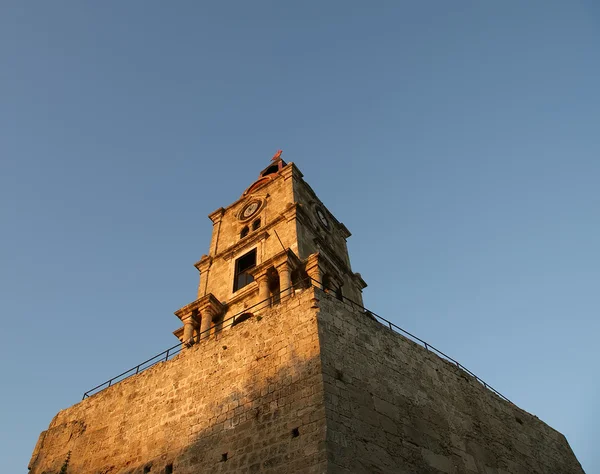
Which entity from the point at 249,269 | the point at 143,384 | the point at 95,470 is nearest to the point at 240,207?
the point at 249,269

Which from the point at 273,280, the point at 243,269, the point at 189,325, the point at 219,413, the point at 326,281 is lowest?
the point at 219,413

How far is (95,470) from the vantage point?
51.0 ft

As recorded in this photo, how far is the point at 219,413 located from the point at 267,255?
1311cm

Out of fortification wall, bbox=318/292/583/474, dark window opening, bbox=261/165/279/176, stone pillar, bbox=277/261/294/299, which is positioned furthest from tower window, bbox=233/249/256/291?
dark window opening, bbox=261/165/279/176

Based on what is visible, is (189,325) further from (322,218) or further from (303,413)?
(303,413)

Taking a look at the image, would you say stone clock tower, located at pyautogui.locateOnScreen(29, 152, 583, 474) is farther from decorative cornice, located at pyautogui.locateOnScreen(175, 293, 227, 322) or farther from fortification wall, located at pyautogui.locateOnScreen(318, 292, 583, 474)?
decorative cornice, located at pyautogui.locateOnScreen(175, 293, 227, 322)

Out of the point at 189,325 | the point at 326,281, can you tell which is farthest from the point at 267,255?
the point at 189,325

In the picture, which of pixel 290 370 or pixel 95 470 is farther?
pixel 95 470

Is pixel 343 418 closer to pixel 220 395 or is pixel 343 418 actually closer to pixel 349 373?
pixel 349 373

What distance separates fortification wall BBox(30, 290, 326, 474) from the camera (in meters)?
12.0

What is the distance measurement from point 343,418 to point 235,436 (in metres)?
2.92

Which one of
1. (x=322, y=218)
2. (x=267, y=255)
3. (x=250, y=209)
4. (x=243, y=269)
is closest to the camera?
(x=267, y=255)

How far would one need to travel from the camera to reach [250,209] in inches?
1235

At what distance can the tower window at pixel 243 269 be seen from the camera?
1033 inches
